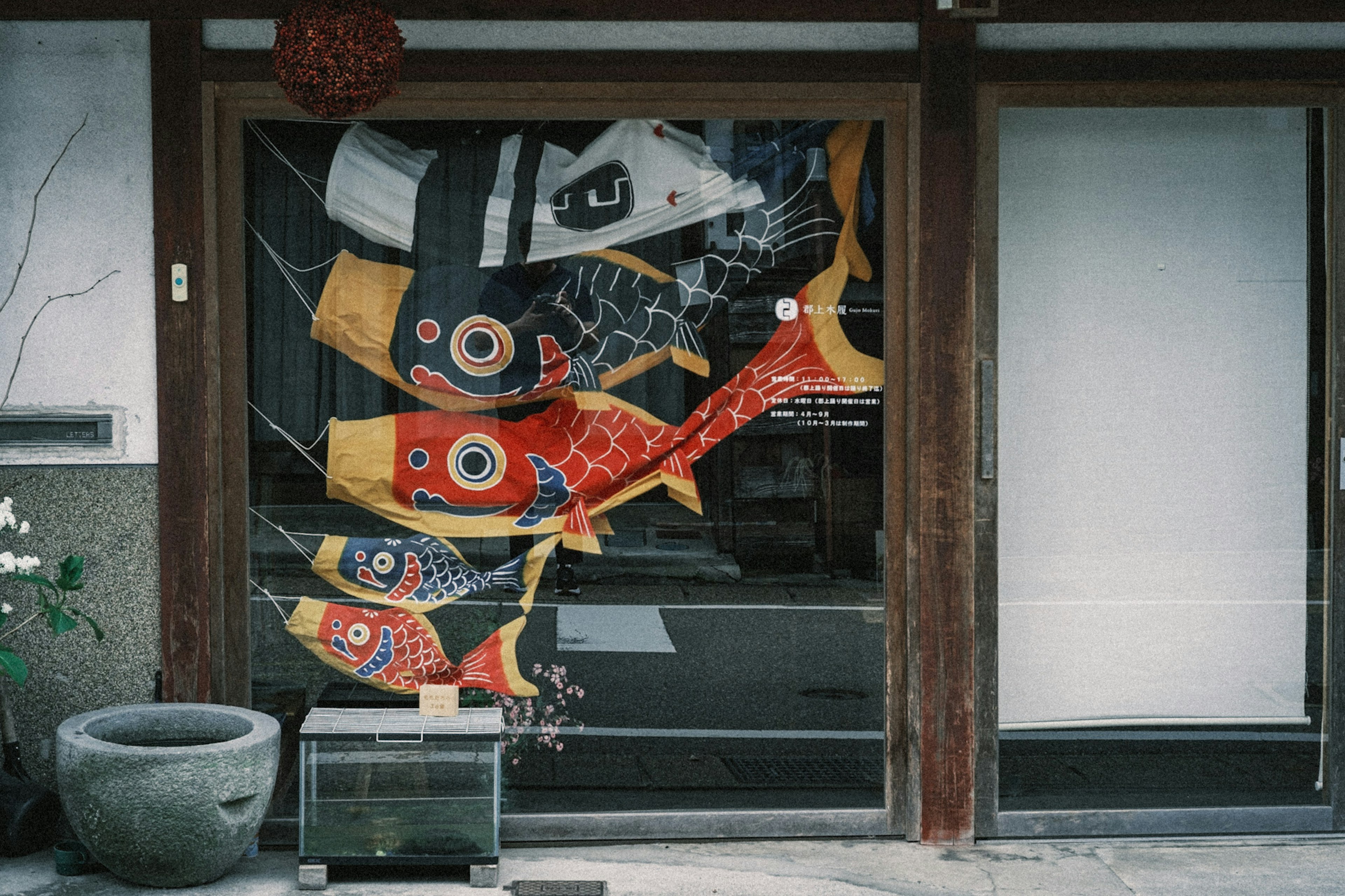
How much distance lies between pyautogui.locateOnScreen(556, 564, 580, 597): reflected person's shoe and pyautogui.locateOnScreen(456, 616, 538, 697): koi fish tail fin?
18 centimetres

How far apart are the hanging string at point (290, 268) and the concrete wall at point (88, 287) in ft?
1.27

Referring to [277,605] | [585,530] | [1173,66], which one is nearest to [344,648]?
[277,605]

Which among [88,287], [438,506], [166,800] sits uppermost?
[88,287]

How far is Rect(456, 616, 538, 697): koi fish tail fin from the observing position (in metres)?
5.02

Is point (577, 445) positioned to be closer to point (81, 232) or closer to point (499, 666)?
point (499, 666)

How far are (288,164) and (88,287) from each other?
0.87 metres

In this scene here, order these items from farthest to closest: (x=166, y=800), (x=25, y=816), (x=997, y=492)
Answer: (x=997, y=492) < (x=25, y=816) < (x=166, y=800)

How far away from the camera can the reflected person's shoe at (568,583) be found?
502cm

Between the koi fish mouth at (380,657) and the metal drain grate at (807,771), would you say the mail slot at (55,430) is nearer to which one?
the koi fish mouth at (380,657)

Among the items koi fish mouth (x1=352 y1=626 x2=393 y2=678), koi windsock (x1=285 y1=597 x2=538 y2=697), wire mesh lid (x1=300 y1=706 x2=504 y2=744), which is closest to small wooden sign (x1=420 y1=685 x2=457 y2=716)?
wire mesh lid (x1=300 y1=706 x2=504 y2=744)

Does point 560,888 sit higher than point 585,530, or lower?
lower

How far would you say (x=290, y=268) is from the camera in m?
4.93

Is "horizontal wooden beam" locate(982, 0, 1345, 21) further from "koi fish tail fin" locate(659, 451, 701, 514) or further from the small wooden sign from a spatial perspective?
the small wooden sign

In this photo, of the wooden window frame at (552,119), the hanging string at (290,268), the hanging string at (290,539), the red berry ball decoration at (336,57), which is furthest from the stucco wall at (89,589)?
the red berry ball decoration at (336,57)
